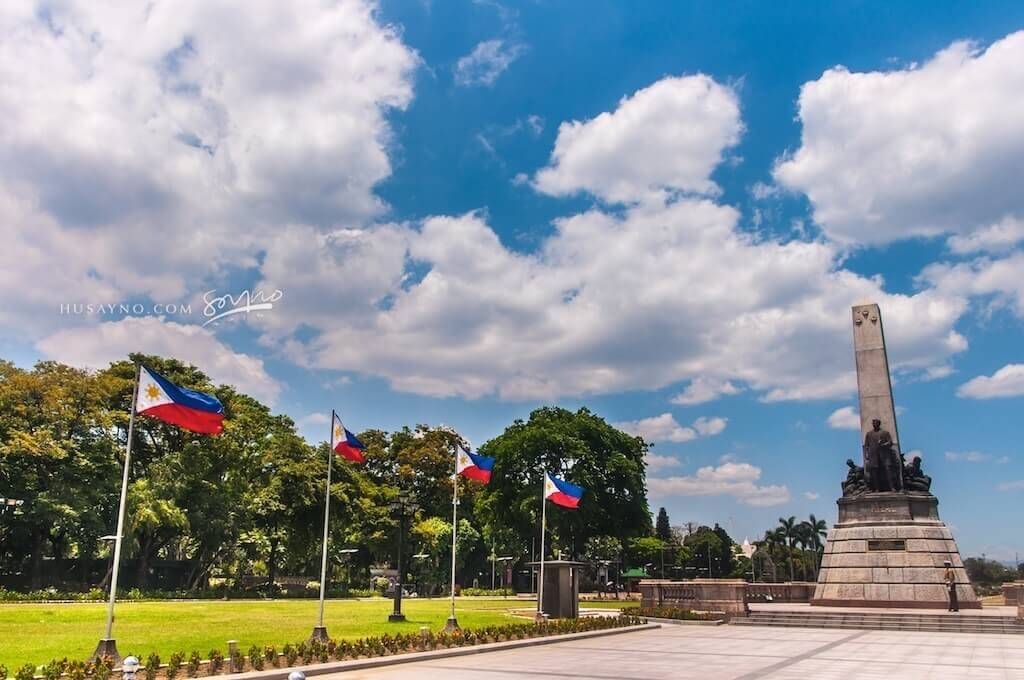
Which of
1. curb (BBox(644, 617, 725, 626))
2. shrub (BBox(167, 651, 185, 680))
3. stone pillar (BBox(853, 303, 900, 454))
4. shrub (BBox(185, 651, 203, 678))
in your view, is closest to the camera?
shrub (BBox(167, 651, 185, 680))

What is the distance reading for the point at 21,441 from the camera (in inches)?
1585

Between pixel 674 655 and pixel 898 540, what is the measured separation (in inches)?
738

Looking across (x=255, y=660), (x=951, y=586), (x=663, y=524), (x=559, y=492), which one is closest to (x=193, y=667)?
(x=255, y=660)

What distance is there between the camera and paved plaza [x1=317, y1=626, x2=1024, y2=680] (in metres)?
15.9

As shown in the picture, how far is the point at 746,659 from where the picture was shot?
18812 mm

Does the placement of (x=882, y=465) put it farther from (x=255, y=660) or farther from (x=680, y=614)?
(x=255, y=660)

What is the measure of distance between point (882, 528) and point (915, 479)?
3.15 metres

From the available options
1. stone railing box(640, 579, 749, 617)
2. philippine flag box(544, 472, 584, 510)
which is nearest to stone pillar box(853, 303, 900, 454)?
stone railing box(640, 579, 749, 617)

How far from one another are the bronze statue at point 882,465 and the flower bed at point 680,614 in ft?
32.0

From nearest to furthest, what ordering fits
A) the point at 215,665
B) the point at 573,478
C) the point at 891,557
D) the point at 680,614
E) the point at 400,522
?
the point at 215,665, the point at 400,522, the point at 680,614, the point at 891,557, the point at 573,478

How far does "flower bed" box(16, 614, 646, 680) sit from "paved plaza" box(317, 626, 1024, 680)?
1.04 meters

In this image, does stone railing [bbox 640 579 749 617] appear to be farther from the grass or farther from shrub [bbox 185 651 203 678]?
shrub [bbox 185 651 203 678]

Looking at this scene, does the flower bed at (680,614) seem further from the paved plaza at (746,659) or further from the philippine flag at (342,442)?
the philippine flag at (342,442)

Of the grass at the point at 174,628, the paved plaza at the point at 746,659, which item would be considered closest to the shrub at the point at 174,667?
the grass at the point at 174,628
